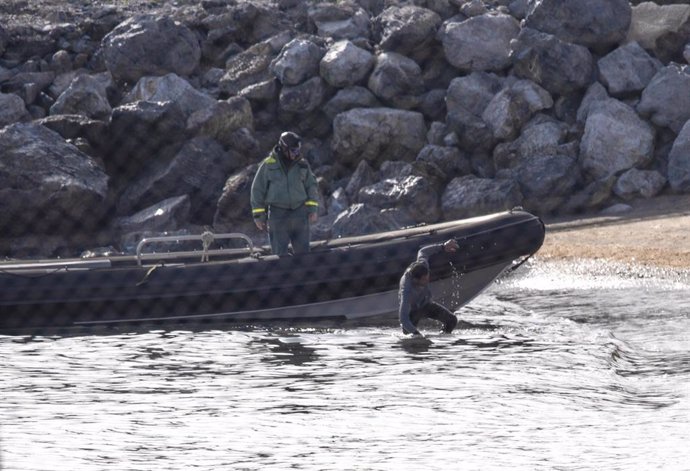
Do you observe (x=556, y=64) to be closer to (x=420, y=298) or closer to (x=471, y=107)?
(x=471, y=107)

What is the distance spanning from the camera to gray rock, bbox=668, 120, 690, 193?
16.8 metres

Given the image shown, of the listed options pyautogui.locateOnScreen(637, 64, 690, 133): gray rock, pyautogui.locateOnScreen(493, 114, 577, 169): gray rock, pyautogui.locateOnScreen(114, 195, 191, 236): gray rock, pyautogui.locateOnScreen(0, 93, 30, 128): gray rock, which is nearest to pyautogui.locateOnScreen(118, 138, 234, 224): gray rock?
pyautogui.locateOnScreen(114, 195, 191, 236): gray rock

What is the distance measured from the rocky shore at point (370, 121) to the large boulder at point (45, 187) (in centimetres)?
2

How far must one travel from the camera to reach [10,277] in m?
11.0

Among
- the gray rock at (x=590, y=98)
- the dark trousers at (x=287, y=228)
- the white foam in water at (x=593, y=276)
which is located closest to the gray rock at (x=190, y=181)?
the gray rock at (x=590, y=98)

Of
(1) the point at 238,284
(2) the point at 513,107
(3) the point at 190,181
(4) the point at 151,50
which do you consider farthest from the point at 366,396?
(4) the point at 151,50

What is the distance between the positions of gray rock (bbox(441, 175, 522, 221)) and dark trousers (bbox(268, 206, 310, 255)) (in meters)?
5.70

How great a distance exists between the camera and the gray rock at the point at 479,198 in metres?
16.6

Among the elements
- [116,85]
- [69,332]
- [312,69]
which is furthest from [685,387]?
[116,85]

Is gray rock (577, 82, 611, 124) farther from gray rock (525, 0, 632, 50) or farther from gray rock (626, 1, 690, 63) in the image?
gray rock (626, 1, 690, 63)

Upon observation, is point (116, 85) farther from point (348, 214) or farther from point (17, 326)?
point (17, 326)

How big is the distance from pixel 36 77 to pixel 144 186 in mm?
4084

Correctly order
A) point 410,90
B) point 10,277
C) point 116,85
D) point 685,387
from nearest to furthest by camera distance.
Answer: point 685,387
point 10,277
point 410,90
point 116,85

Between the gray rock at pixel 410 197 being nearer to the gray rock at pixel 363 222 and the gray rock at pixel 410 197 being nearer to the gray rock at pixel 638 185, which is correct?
the gray rock at pixel 363 222
